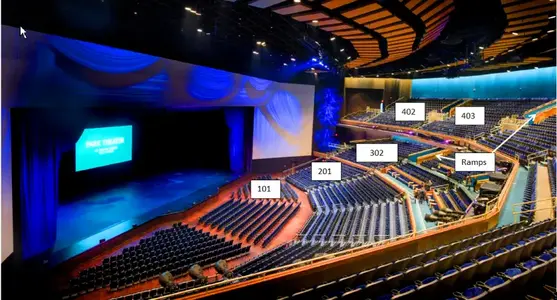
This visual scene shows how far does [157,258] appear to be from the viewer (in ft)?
26.2

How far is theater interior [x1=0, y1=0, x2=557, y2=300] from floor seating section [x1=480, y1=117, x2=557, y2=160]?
0.08m

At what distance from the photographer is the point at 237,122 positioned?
16.1m

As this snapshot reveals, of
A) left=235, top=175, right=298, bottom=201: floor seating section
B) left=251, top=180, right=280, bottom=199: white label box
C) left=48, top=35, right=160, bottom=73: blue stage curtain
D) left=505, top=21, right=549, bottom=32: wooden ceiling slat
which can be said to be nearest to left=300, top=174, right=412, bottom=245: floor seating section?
left=235, top=175, right=298, bottom=201: floor seating section

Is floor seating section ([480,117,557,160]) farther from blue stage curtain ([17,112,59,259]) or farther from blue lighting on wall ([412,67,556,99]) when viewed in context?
blue stage curtain ([17,112,59,259])

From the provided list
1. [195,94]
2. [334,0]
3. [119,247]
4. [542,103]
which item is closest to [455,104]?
[542,103]

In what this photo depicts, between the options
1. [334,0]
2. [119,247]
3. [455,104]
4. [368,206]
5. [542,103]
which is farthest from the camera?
[455,104]

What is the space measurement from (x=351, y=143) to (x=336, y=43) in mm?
9390

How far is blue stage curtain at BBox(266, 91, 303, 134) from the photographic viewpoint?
1623 cm

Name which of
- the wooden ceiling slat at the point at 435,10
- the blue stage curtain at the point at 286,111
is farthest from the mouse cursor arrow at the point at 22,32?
the blue stage curtain at the point at 286,111

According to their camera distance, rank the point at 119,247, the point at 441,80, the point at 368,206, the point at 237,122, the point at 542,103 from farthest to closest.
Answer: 1. the point at 441,80
2. the point at 237,122
3. the point at 542,103
4. the point at 368,206
5. the point at 119,247

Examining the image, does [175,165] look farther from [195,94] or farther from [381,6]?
[381,6]

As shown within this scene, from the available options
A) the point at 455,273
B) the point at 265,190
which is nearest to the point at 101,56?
the point at 265,190

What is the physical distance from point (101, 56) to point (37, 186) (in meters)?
2.90

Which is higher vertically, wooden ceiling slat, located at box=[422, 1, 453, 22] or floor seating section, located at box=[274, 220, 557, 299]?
wooden ceiling slat, located at box=[422, 1, 453, 22]
